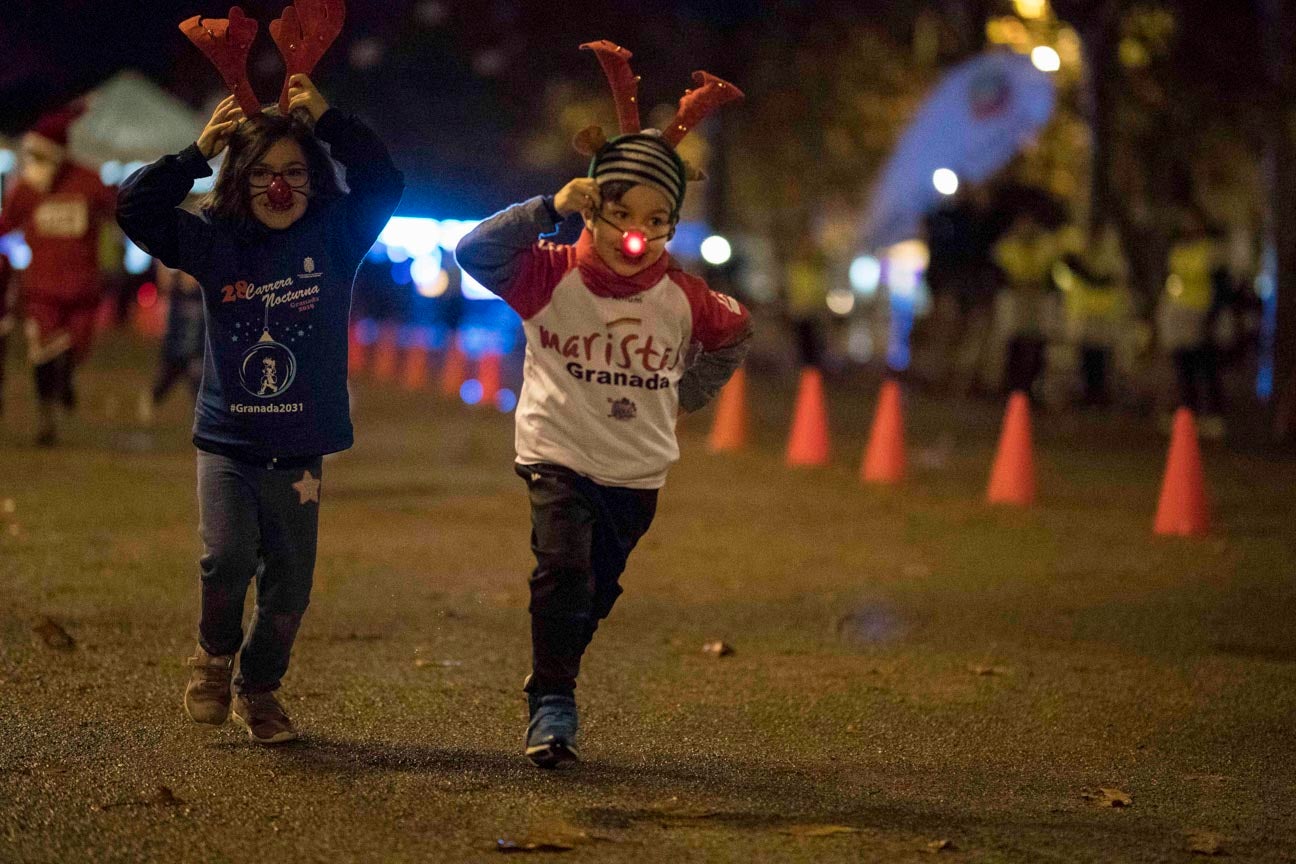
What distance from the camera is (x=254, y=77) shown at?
38.0 m

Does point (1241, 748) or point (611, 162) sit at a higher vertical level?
point (611, 162)

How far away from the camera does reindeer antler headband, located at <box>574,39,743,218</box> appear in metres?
5.24

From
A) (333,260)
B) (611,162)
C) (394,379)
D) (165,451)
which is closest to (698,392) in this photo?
(611,162)

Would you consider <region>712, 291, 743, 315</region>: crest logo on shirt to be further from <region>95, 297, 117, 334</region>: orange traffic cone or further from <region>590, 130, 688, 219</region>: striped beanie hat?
<region>95, 297, 117, 334</region>: orange traffic cone

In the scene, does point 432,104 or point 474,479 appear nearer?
point 474,479

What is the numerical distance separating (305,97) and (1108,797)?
2963mm

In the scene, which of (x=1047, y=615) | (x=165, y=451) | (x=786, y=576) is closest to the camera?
(x=1047, y=615)

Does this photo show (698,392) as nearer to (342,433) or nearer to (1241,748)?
(342,433)

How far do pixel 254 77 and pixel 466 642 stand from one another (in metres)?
32.7

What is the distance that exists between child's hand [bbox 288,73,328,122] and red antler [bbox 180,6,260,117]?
11 cm

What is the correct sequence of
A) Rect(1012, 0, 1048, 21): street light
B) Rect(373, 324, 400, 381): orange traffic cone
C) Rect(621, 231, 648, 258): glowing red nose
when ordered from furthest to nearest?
Rect(1012, 0, 1048, 21): street light < Rect(373, 324, 400, 381): orange traffic cone < Rect(621, 231, 648, 258): glowing red nose

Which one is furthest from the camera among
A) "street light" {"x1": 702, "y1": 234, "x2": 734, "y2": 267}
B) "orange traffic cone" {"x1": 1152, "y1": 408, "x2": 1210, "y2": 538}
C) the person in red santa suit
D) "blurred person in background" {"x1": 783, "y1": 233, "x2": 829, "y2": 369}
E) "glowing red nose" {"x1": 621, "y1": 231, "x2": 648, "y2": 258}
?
"street light" {"x1": 702, "y1": 234, "x2": 734, "y2": 267}

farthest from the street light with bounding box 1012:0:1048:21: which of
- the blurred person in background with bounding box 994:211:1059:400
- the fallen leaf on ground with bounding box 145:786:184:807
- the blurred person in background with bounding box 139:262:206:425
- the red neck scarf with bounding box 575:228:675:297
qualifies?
the fallen leaf on ground with bounding box 145:786:184:807

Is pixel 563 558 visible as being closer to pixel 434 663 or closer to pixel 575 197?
pixel 575 197
